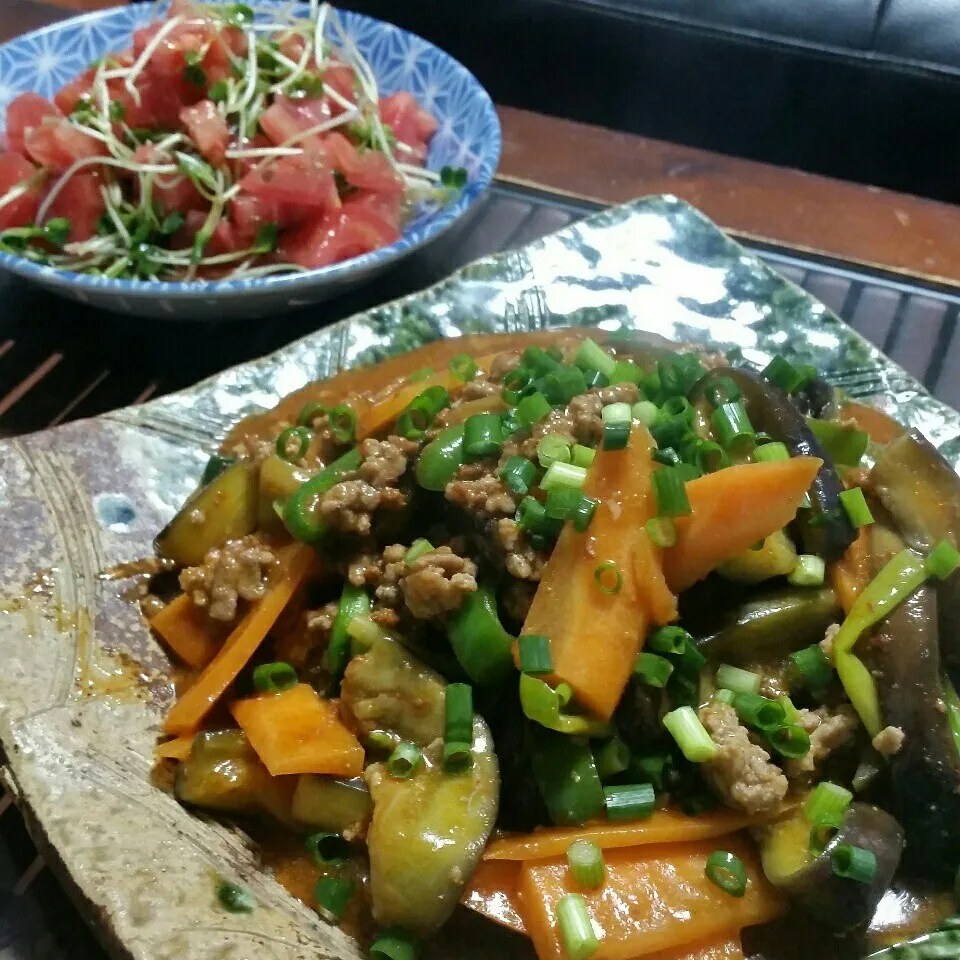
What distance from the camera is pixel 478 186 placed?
10.8ft

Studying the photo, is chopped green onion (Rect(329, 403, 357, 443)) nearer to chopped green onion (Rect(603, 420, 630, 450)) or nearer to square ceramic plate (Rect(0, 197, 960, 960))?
square ceramic plate (Rect(0, 197, 960, 960))

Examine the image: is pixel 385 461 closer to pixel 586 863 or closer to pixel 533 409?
pixel 533 409

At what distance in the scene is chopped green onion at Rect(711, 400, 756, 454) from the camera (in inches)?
73.5

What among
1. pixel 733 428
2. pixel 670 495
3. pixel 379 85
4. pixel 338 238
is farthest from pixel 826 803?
pixel 379 85

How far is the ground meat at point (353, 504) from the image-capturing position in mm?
1905

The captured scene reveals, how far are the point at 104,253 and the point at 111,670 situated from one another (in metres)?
1.70

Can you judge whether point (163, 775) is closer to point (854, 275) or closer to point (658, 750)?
point (658, 750)

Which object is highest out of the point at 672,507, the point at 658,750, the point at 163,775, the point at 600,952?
the point at 672,507

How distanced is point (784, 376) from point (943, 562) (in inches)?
21.9

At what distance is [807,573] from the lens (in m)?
1.81

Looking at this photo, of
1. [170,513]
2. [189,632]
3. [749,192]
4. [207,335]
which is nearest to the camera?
[189,632]

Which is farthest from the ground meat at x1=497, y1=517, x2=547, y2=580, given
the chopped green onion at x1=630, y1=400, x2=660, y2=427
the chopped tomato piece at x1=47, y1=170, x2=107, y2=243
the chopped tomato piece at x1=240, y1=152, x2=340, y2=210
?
the chopped tomato piece at x1=47, y1=170, x2=107, y2=243

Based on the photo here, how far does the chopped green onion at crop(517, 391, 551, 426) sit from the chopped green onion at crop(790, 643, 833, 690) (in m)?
0.68

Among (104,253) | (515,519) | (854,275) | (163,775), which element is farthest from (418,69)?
(163,775)
